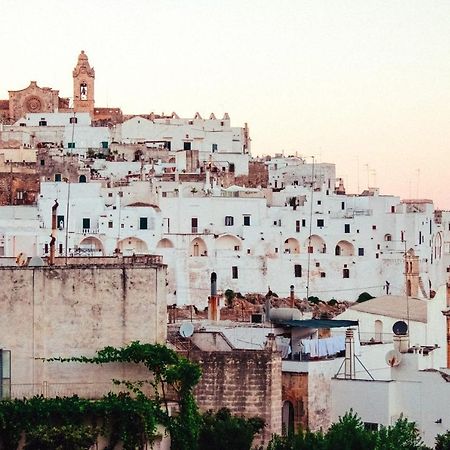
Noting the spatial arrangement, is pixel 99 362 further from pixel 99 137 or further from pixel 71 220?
pixel 99 137

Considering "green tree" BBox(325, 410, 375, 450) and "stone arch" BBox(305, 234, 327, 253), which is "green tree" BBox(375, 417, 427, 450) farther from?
"stone arch" BBox(305, 234, 327, 253)

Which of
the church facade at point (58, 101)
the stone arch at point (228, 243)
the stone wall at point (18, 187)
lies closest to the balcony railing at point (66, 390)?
the stone arch at point (228, 243)

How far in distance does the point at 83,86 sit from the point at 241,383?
54.9 m

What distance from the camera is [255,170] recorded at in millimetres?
64812

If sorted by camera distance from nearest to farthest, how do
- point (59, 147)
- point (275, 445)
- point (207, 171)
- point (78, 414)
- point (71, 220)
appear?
1. point (78, 414)
2. point (275, 445)
3. point (71, 220)
4. point (207, 171)
5. point (59, 147)

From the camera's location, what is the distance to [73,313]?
17.1m

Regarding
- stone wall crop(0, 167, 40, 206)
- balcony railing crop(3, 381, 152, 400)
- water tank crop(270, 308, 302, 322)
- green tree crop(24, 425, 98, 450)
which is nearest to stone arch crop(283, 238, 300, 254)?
stone wall crop(0, 167, 40, 206)

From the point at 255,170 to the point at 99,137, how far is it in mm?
7597

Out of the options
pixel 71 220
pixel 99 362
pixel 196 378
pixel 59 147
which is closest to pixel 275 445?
pixel 196 378

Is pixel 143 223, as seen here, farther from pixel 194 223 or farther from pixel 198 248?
pixel 198 248

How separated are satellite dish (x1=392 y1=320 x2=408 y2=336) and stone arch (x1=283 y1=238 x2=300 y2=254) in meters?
28.8

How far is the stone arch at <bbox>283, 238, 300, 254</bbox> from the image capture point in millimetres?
55625

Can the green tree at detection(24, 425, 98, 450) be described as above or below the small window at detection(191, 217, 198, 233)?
below

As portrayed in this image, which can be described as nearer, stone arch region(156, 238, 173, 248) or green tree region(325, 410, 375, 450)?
green tree region(325, 410, 375, 450)
